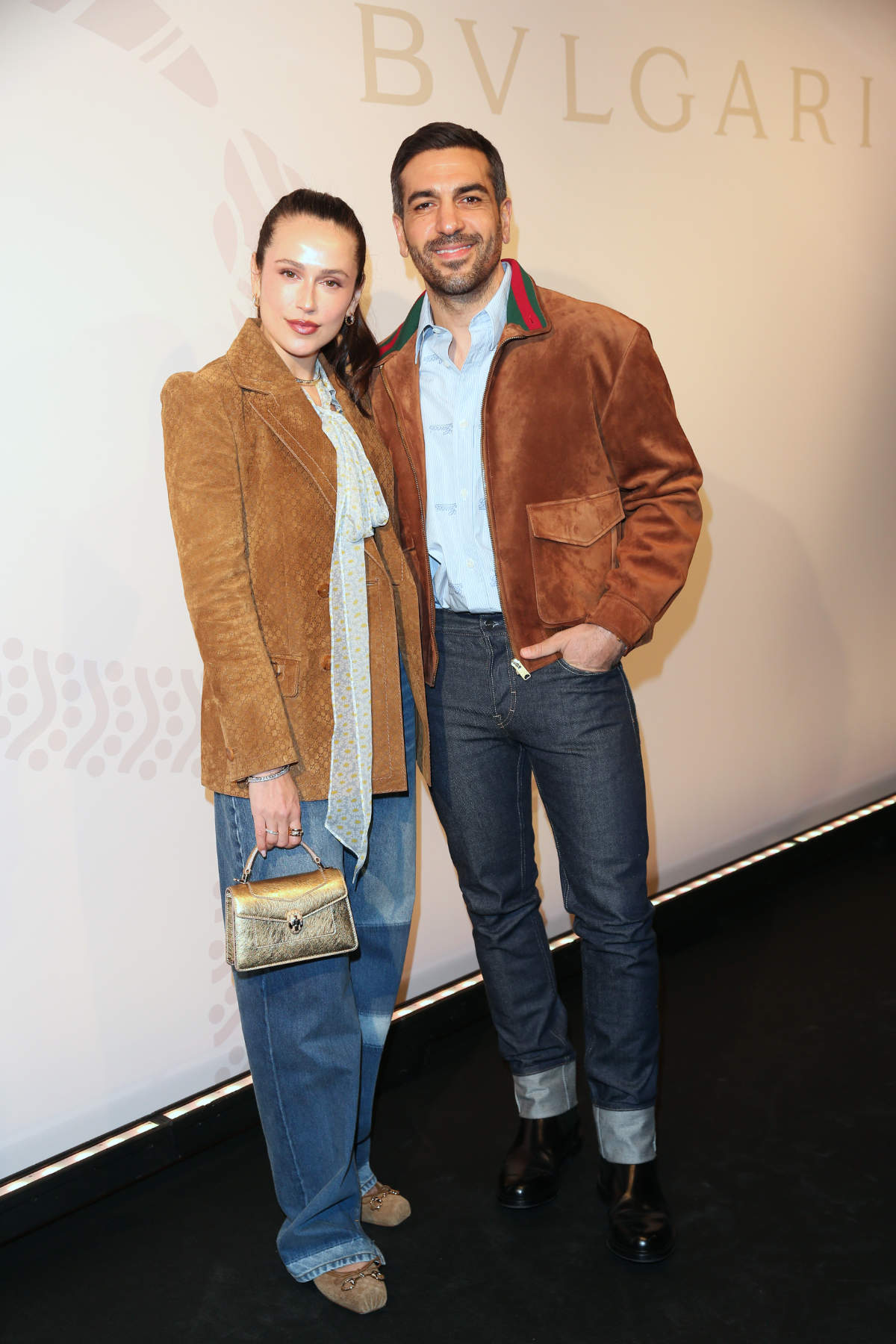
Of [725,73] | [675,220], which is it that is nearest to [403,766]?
[675,220]

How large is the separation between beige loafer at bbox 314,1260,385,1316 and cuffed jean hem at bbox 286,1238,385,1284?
0.04 feet

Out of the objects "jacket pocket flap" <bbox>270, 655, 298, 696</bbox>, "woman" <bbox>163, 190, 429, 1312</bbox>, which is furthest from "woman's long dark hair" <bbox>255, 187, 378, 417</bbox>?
"jacket pocket flap" <bbox>270, 655, 298, 696</bbox>

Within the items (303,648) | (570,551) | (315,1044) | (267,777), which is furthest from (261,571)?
(315,1044)

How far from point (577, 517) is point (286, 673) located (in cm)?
55

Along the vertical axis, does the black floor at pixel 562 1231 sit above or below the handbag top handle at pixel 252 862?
below

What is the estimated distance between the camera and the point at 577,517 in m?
1.95

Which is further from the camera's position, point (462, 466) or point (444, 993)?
point (444, 993)

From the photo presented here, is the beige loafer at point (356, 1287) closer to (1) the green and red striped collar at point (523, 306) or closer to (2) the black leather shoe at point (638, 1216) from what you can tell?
(2) the black leather shoe at point (638, 1216)

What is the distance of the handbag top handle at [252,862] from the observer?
1743 mm

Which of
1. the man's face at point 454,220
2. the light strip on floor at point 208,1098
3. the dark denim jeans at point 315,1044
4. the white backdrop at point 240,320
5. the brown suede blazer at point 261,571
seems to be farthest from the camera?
the light strip on floor at point 208,1098

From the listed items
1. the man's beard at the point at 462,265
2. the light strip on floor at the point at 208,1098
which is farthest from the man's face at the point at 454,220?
the light strip on floor at the point at 208,1098

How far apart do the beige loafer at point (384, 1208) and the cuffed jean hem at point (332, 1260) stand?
0.60 ft

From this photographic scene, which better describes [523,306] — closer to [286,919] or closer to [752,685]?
[286,919]

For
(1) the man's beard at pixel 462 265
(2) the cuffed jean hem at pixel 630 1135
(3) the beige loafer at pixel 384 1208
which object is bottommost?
(3) the beige loafer at pixel 384 1208
